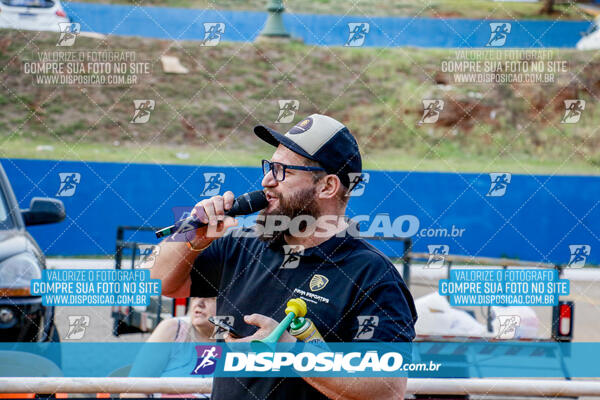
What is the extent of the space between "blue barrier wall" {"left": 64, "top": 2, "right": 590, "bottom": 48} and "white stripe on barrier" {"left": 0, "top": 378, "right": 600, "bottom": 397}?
6978 millimetres

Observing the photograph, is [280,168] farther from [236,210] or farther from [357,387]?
[357,387]

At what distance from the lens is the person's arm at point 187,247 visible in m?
2.59

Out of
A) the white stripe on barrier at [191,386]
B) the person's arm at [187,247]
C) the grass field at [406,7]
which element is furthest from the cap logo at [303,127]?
the grass field at [406,7]

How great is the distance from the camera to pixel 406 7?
40.4 ft

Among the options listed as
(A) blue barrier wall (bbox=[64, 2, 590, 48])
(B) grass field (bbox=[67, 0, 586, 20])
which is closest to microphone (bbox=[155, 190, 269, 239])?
(A) blue barrier wall (bbox=[64, 2, 590, 48])

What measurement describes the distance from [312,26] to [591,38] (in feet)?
13.1

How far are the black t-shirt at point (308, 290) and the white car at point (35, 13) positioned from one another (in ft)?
20.6

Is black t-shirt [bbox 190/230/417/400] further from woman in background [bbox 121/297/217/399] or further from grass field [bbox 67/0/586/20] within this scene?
grass field [bbox 67/0/586/20]

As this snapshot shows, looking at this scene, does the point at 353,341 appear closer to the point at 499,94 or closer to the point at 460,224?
the point at 460,224

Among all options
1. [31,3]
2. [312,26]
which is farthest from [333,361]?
[312,26]

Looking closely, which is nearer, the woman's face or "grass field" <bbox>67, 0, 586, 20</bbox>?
the woman's face

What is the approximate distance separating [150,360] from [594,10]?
33.6 feet

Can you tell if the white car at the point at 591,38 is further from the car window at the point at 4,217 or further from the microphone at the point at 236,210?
the microphone at the point at 236,210

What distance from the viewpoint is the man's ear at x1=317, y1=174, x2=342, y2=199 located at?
110 inches
